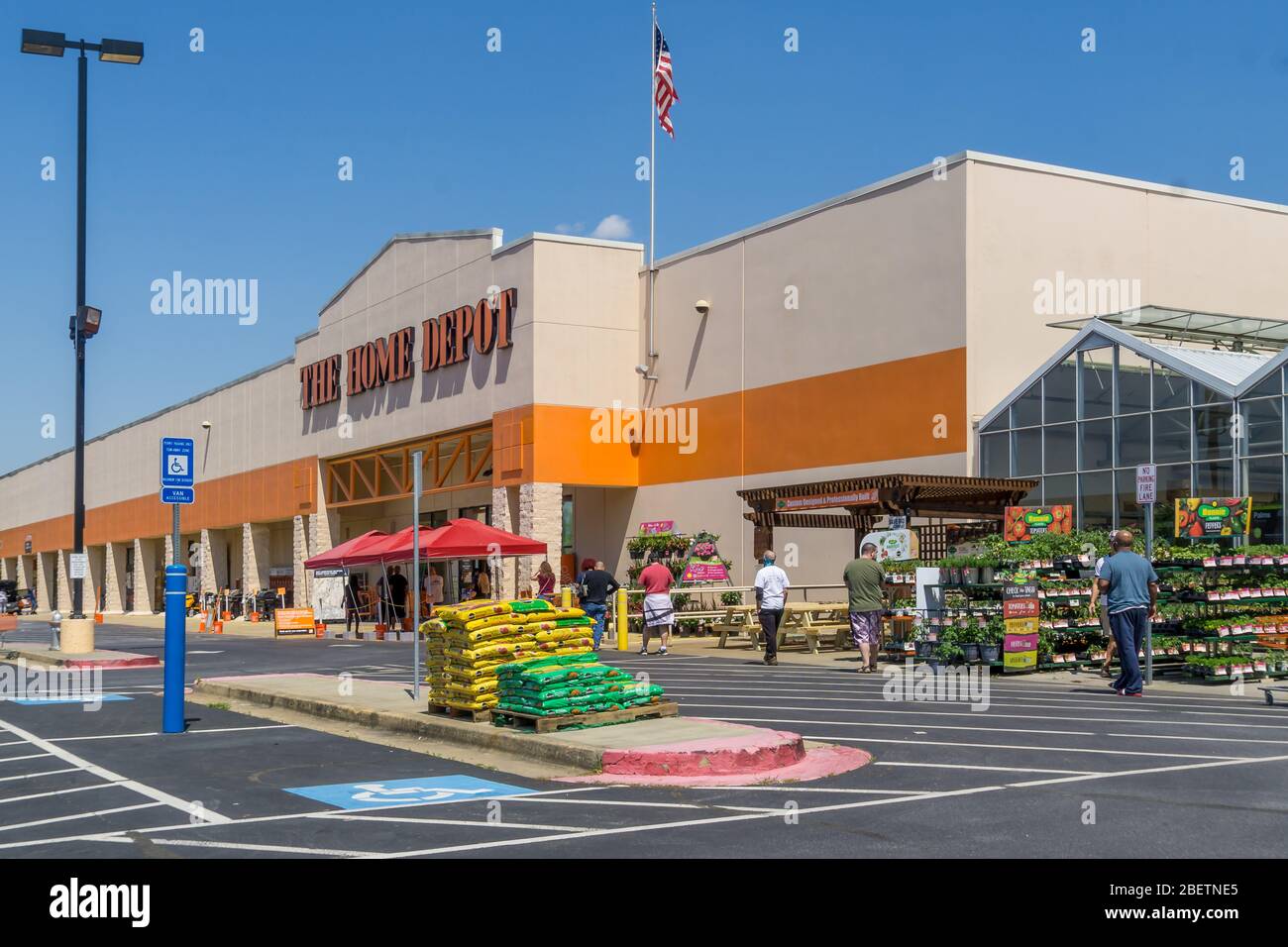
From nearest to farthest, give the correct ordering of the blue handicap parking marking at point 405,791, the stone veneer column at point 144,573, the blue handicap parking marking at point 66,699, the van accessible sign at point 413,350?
1. the blue handicap parking marking at point 405,791
2. the blue handicap parking marking at point 66,699
3. the van accessible sign at point 413,350
4. the stone veneer column at point 144,573

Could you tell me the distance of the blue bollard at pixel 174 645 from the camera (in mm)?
13469

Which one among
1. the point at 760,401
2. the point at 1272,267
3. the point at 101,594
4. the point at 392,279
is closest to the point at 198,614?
the point at 101,594

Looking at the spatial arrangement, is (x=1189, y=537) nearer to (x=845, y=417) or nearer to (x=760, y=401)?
(x=845, y=417)

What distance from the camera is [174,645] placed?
Result: 44.7 ft

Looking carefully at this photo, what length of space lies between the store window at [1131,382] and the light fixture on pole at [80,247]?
20.3 metres

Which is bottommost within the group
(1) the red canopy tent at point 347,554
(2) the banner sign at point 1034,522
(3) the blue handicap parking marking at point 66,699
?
(3) the blue handicap parking marking at point 66,699

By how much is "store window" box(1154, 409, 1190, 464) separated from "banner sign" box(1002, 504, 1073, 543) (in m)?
2.80

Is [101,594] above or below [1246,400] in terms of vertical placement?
below

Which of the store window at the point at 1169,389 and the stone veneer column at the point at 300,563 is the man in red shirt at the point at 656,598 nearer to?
the store window at the point at 1169,389

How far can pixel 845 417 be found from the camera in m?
31.4

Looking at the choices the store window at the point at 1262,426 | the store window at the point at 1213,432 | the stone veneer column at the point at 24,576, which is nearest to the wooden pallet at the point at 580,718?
the store window at the point at 1262,426
